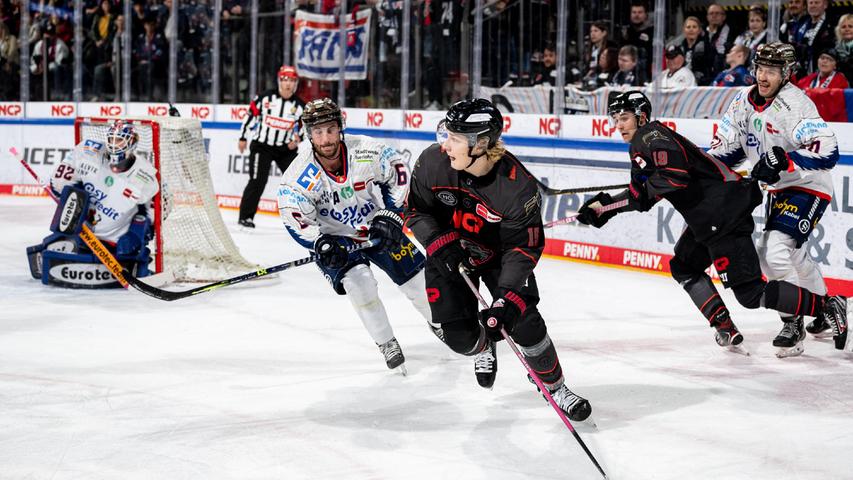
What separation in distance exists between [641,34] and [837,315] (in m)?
3.38

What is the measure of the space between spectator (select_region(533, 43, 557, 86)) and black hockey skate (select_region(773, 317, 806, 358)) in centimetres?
370

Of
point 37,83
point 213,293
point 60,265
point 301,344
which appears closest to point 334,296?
point 213,293

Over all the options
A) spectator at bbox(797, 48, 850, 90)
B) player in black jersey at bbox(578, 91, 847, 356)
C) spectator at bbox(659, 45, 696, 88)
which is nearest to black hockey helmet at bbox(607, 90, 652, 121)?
player in black jersey at bbox(578, 91, 847, 356)

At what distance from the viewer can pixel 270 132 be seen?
899 cm

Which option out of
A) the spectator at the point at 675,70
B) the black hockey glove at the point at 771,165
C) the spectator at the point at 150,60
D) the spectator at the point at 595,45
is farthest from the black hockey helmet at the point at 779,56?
the spectator at the point at 150,60

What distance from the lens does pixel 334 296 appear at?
20.8 ft

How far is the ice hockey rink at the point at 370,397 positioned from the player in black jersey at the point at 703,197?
34cm

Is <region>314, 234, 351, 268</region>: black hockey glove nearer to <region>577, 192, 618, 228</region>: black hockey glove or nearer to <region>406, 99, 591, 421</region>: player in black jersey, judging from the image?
<region>406, 99, 591, 421</region>: player in black jersey

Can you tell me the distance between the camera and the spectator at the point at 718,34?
7.32 m

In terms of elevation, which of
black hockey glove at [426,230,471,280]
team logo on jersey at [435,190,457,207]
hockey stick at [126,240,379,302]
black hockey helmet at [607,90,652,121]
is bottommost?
hockey stick at [126,240,379,302]

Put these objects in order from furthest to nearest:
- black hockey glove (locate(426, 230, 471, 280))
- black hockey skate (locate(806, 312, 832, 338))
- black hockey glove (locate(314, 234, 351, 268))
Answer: black hockey skate (locate(806, 312, 832, 338))
black hockey glove (locate(314, 234, 351, 268))
black hockey glove (locate(426, 230, 471, 280))

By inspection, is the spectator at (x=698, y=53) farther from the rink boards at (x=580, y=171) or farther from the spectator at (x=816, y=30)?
the spectator at (x=816, y=30)

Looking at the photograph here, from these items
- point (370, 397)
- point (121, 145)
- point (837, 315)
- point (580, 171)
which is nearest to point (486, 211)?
point (370, 397)

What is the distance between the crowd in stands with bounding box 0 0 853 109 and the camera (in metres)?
6.97
